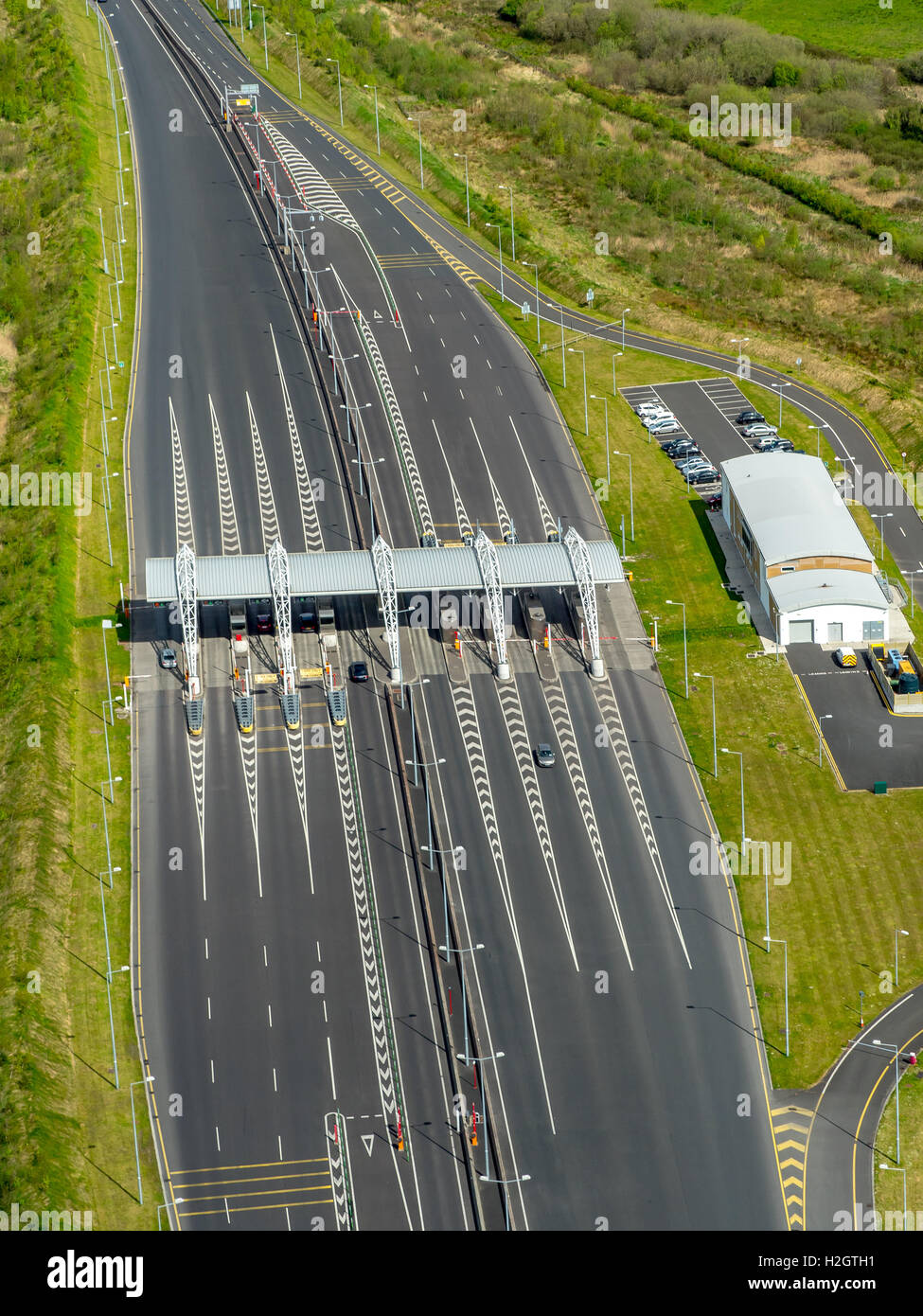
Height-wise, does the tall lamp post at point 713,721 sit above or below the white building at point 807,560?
below

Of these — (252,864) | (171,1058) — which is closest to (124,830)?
(252,864)

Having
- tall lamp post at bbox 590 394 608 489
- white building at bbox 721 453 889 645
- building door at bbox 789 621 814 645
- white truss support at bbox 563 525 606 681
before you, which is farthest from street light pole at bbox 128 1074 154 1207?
tall lamp post at bbox 590 394 608 489

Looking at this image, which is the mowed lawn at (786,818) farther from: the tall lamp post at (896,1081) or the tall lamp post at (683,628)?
the tall lamp post at (896,1081)

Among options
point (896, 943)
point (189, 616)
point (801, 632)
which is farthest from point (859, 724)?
point (189, 616)

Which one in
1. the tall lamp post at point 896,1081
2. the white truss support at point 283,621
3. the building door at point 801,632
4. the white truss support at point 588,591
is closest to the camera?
the tall lamp post at point 896,1081

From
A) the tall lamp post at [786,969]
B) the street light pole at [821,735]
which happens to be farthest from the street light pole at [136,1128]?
the street light pole at [821,735]

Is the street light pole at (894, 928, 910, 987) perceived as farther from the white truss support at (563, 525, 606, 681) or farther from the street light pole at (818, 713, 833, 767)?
the white truss support at (563, 525, 606, 681)

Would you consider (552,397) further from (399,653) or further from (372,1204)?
(372,1204)
